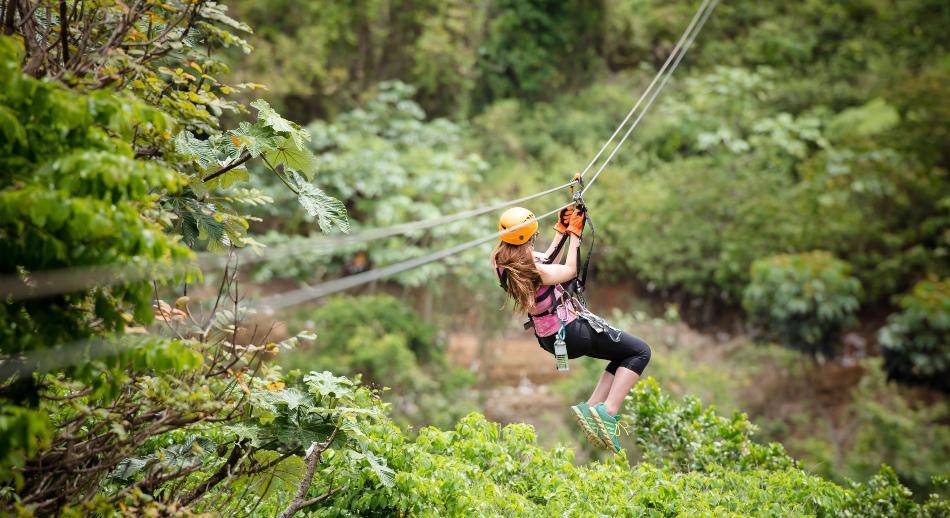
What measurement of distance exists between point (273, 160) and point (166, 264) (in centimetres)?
101

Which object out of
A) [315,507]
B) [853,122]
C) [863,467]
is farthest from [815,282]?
[315,507]

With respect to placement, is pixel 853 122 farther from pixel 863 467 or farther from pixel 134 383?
pixel 134 383

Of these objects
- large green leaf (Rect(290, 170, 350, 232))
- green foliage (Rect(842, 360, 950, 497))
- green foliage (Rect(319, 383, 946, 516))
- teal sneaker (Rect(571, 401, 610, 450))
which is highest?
large green leaf (Rect(290, 170, 350, 232))

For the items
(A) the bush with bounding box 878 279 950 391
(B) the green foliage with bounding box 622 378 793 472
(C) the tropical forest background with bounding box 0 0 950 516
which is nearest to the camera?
(C) the tropical forest background with bounding box 0 0 950 516

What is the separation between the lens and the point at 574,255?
13.3ft

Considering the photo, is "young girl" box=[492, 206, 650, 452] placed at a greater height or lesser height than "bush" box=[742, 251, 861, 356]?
greater

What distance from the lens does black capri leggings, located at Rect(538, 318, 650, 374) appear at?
4.10m

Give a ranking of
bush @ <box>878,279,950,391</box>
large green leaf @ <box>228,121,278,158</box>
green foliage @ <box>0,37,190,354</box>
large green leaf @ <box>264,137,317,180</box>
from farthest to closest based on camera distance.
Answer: bush @ <box>878,279,950,391</box> → large green leaf @ <box>264,137,317,180</box> → large green leaf @ <box>228,121,278,158</box> → green foliage @ <box>0,37,190,354</box>

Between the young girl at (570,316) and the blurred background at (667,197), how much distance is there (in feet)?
14.5

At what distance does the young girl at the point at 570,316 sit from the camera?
13.0 ft

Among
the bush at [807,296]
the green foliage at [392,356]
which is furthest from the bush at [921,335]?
the green foliage at [392,356]

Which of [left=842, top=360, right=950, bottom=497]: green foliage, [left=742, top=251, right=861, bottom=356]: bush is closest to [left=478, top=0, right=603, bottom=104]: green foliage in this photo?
[left=742, top=251, right=861, bottom=356]: bush

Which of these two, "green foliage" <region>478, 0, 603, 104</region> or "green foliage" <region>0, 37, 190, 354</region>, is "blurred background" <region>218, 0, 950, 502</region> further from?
"green foliage" <region>0, 37, 190, 354</region>

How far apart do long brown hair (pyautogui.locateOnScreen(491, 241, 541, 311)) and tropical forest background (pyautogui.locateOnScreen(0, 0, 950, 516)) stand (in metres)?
0.96
